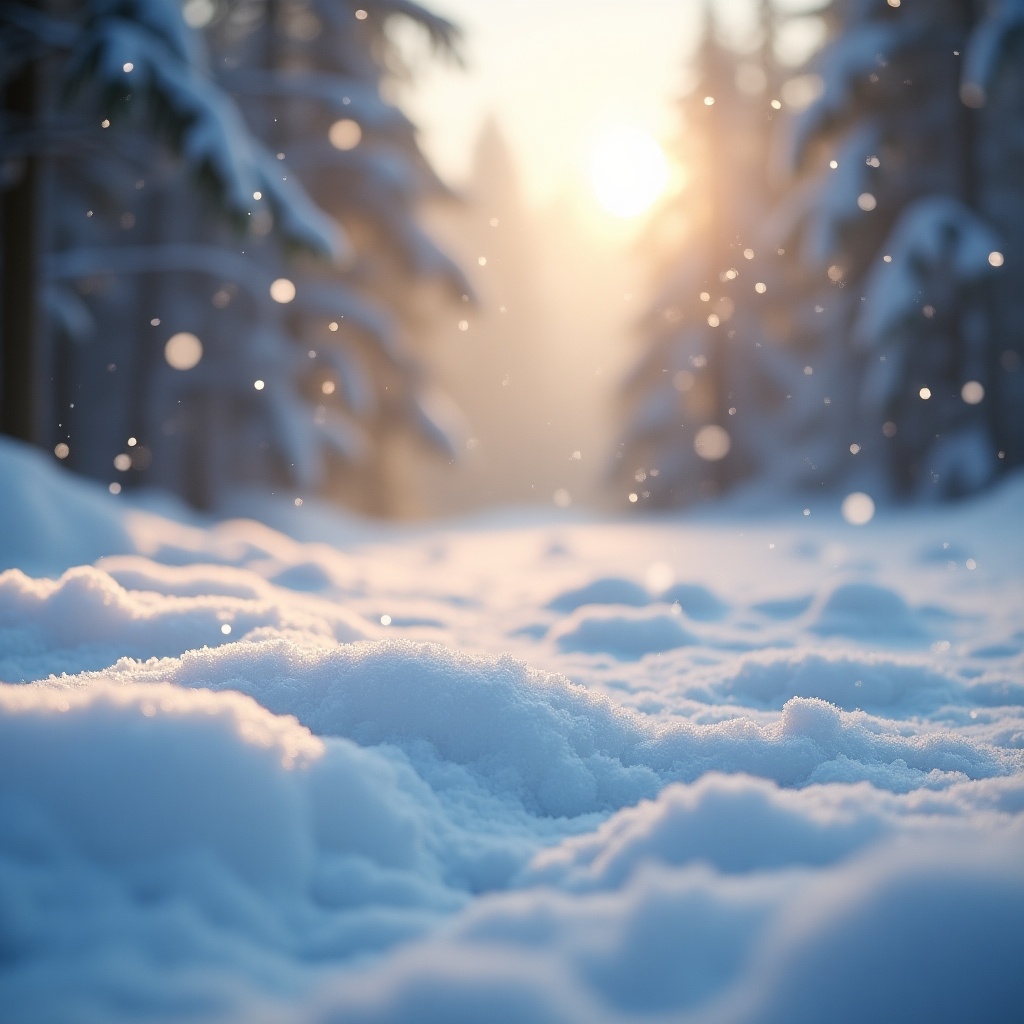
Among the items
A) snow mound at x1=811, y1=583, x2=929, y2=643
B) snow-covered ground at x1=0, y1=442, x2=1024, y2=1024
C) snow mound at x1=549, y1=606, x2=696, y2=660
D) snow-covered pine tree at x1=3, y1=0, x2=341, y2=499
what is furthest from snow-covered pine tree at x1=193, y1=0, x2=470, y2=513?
snow-covered ground at x1=0, y1=442, x2=1024, y2=1024

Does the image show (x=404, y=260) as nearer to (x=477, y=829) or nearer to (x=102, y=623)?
(x=102, y=623)

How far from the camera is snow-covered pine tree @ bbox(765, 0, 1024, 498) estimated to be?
860 centimetres

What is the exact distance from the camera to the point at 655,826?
1.35 meters

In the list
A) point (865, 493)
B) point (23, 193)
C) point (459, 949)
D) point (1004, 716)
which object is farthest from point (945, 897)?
point (865, 493)

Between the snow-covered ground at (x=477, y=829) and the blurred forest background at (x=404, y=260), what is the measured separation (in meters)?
3.97

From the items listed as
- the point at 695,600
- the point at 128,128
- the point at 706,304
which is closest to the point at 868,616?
the point at 695,600

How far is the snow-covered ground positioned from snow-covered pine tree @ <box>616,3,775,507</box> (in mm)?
12830

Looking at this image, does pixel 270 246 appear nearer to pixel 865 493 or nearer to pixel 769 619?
pixel 865 493

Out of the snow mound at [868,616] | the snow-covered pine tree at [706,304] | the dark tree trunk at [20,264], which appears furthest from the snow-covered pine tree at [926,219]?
the dark tree trunk at [20,264]

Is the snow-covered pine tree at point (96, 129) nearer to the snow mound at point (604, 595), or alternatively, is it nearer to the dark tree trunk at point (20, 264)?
the dark tree trunk at point (20, 264)

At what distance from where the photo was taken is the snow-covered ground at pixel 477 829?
3.28 feet

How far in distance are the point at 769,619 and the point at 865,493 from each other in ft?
29.0

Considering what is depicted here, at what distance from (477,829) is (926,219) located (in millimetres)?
8893

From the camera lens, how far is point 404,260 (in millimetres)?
11539
